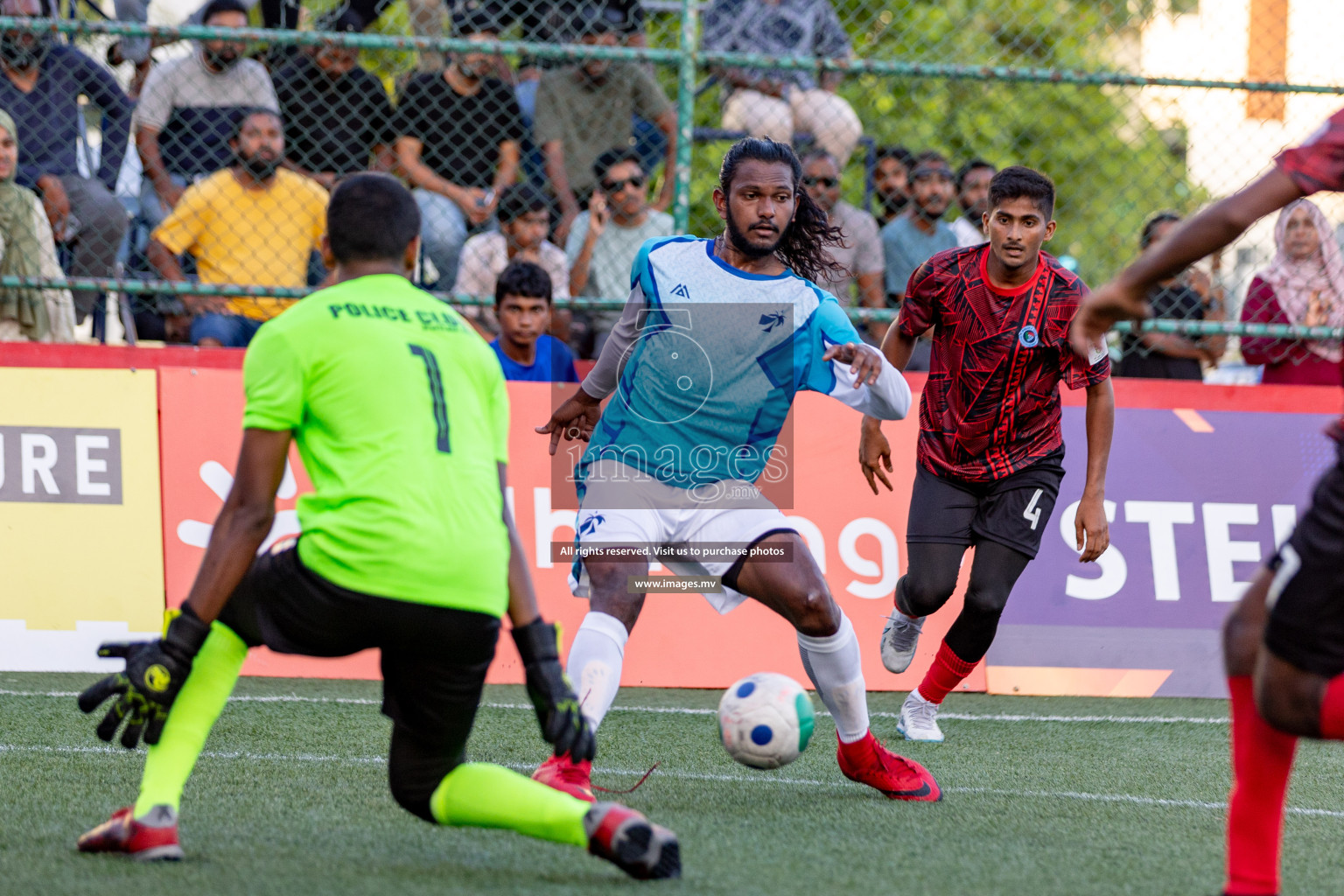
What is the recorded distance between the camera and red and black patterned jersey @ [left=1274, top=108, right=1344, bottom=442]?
9.41ft

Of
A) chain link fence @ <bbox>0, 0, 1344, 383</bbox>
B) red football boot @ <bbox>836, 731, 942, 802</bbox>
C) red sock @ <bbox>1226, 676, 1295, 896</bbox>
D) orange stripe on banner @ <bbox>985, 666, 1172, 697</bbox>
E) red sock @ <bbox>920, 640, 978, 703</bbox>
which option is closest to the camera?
red sock @ <bbox>1226, 676, 1295, 896</bbox>

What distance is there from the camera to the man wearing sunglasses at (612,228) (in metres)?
8.08

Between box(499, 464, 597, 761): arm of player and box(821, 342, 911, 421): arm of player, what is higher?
box(821, 342, 911, 421): arm of player

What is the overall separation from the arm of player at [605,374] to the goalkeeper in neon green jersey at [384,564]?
1276 millimetres

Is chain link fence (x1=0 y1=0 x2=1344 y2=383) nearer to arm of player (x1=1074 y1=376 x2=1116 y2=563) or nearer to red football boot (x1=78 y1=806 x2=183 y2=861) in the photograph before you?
arm of player (x1=1074 y1=376 x2=1116 y2=563)

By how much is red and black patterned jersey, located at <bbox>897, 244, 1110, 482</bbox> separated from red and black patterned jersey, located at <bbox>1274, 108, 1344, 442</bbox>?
2.56 m

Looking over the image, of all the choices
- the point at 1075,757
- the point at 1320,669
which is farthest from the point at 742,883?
the point at 1075,757

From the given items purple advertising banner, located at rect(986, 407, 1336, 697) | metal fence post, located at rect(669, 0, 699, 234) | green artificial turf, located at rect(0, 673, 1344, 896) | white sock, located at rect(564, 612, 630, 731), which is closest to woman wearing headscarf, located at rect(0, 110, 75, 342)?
green artificial turf, located at rect(0, 673, 1344, 896)

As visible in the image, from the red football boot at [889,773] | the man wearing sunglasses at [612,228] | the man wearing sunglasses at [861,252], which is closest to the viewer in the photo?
the red football boot at [889,773]

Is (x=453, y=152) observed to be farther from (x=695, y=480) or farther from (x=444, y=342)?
(x=444, y=342)

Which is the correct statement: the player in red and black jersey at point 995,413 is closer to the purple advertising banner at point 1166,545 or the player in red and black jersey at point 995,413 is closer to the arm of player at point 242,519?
the purple advertising banner at point 1166,545

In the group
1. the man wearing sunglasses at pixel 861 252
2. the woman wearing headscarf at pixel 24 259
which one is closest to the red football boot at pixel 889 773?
the man wearing sunglasses at pixel 861 252

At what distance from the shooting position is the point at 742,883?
3492mm

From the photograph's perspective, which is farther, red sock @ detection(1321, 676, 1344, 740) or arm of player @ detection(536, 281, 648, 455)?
arm of player @ detection(536, 281, 648, 455)
